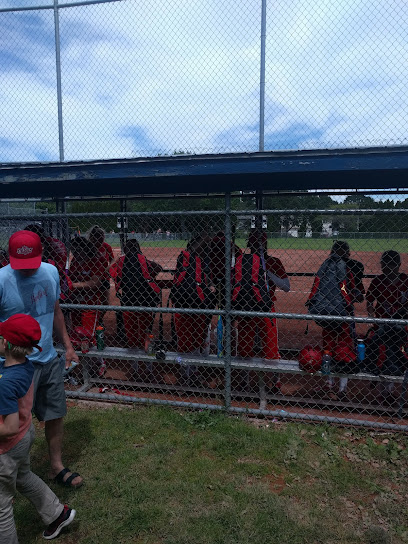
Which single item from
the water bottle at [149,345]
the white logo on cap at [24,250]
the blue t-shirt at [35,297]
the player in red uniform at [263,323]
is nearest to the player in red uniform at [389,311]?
the player in red uniform at [263,323]

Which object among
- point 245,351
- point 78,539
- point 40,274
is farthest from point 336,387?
point 40,274

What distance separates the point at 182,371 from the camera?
5.30 m

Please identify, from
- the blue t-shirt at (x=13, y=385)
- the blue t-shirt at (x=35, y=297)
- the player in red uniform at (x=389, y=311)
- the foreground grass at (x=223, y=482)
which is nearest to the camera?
the blue t-shirt at (x=13, y=385)

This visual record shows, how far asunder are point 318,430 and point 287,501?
3.51 feet

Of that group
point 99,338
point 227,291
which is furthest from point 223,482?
point 99,338

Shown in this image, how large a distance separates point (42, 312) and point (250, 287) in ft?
7.19

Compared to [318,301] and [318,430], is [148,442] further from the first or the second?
[318,301]

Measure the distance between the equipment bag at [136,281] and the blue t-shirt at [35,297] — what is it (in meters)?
1.74

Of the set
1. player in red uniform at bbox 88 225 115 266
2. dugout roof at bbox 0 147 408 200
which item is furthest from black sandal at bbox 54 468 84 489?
dugout roof at bbox 0 147 408 200

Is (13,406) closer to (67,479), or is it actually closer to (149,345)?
(67,479)

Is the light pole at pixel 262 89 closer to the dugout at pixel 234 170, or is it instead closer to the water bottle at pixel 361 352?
the dugout at pixel 234 170

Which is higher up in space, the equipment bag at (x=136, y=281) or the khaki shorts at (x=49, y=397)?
the equipment bag at (x=136, y=281)

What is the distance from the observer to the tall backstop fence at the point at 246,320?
415 cm

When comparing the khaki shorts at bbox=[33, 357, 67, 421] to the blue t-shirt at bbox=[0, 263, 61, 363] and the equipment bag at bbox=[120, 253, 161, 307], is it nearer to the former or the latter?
the blue t-shirt at bbox=[0, 263, 61, 363]
